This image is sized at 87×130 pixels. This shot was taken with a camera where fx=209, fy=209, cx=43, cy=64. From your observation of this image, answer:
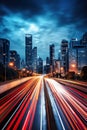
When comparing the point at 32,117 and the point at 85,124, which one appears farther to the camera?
the point at 32,117

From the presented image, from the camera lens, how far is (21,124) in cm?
1867

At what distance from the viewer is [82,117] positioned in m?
21.5

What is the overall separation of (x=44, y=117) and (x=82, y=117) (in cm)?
396

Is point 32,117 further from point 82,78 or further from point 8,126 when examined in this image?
point 82,78

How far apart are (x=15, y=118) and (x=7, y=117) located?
1.05m

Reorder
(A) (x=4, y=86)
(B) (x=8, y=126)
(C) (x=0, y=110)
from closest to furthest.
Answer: (B) (x=8, y=126)
(C) (x=0, y=110)
(A) (x=4, y=86)

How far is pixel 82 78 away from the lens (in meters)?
84.4

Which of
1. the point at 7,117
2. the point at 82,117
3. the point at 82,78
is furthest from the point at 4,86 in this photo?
the point at 82,78

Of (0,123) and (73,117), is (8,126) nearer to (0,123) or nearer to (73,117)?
(0,123)

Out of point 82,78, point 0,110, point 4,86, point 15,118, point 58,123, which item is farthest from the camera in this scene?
point 82,78

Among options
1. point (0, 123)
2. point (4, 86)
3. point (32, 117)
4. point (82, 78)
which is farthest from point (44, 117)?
point (82, 78)

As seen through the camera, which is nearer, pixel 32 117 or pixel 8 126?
pixel 8 126

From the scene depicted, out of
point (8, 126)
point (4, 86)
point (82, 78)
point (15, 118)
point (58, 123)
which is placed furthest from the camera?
point (82, 78)

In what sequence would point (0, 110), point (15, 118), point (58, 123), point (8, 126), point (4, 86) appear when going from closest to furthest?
point (8, 126), point (58, 123), point (15, 118), point (0, 110), point (4, 86)
